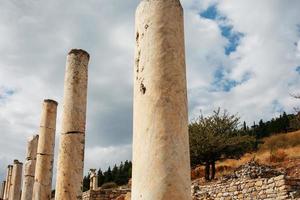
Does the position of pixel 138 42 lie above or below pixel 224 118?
below

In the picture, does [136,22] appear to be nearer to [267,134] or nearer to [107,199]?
[107,199]

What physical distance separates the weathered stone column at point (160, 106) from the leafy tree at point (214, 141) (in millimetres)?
25962

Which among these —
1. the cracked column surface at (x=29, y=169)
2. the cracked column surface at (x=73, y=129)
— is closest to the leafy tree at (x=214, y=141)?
the cracked column surface at (x=29, y=169)

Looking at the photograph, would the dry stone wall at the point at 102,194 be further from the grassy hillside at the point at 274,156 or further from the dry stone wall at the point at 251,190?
the grassy hillside at the point at 274,156

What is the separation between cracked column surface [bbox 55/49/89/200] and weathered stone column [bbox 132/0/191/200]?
5.51 metres

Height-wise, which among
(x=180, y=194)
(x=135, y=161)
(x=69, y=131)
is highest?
(x=69, y=131)

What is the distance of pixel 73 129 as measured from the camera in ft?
34.8

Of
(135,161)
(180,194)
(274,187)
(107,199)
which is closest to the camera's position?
(180,194)

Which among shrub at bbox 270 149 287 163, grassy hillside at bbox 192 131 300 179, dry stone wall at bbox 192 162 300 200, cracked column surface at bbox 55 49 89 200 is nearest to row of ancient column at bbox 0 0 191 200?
cracked column surface at bbox 55 49 89 200

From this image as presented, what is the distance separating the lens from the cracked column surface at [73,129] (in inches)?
399

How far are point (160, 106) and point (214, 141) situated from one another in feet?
86.5

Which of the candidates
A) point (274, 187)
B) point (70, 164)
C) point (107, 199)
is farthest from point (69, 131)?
point (107, 199)

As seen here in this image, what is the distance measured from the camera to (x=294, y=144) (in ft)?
145

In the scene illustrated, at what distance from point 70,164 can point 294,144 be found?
126ft
